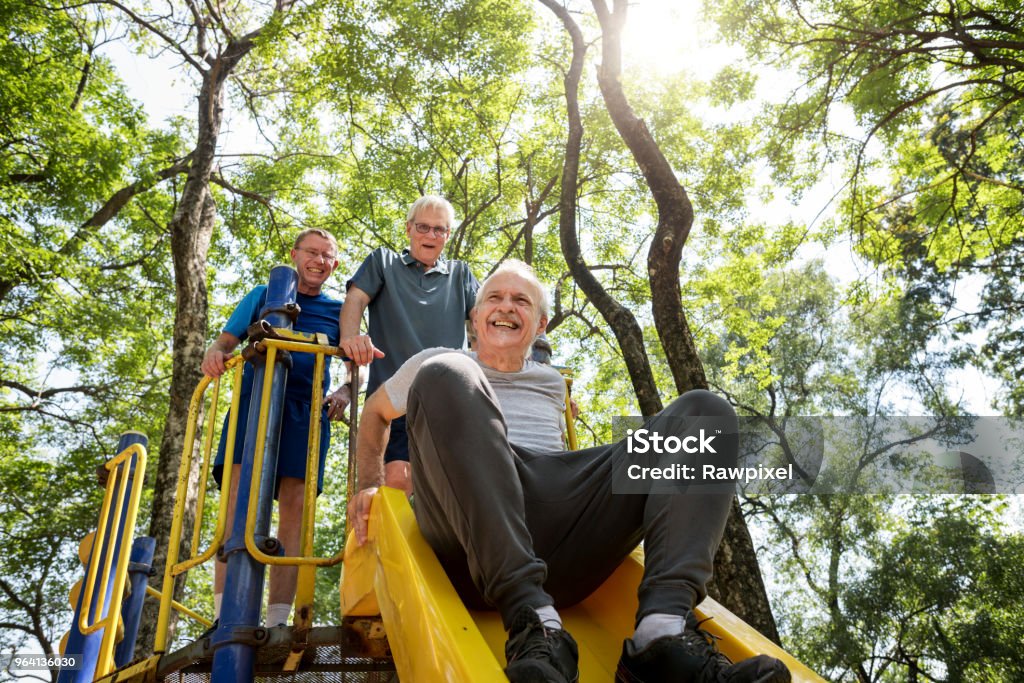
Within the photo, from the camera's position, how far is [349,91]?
32.7 feet

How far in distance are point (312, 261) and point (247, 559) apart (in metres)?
1.61

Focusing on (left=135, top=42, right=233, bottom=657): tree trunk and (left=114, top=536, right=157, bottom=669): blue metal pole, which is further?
(left=135, top=42, right=233, bottom=657): tree trunk

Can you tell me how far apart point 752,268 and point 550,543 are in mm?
10506

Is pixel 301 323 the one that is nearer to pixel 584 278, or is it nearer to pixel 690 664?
pixel 690 664

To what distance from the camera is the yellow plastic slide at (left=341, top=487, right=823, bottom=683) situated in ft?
4.82

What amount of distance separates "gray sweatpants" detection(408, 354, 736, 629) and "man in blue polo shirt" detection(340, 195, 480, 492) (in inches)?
54.0

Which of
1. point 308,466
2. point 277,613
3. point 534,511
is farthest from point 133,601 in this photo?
point 534,511

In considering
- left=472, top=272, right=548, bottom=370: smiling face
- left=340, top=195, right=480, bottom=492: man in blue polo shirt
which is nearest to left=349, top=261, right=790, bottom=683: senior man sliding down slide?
left=472, top=272, right=548, bottom=370: smiling face

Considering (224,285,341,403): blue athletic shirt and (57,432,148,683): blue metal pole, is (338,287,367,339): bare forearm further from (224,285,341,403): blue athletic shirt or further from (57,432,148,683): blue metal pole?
(57,432,148,683): blue metal pole

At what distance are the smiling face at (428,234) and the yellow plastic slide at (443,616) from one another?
163 centimetres

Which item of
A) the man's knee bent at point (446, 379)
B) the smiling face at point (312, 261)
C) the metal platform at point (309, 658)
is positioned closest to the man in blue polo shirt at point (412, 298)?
the smiling face at point (312, 261)

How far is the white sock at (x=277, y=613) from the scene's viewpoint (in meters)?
2.91

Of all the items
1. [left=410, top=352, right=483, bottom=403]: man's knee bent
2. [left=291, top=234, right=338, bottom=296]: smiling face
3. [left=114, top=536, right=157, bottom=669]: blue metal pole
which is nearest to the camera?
[left=410, top=352, right=483, bottom=403]: man's knee bent

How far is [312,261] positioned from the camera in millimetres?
3648
